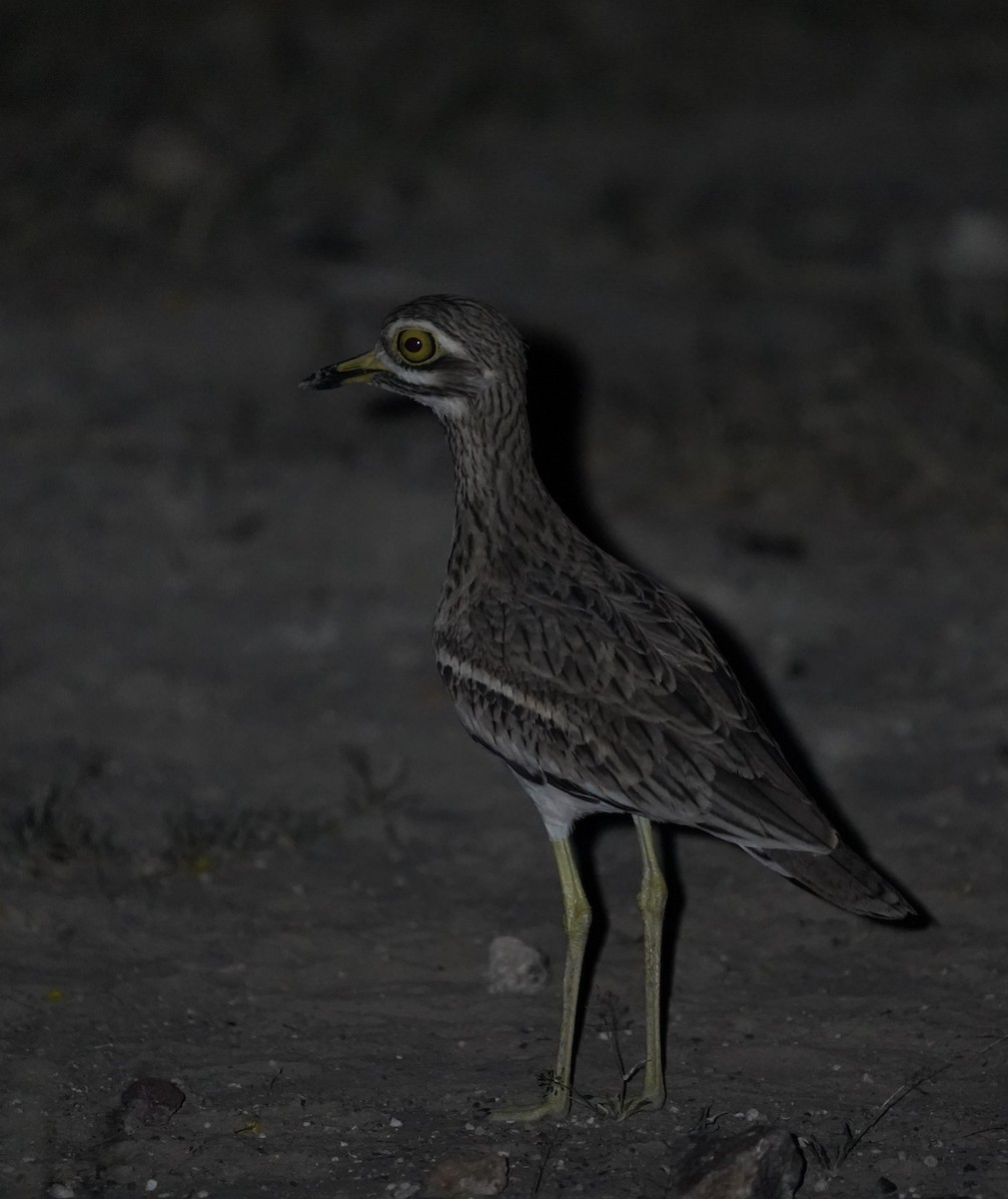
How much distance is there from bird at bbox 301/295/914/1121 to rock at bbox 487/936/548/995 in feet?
0.39

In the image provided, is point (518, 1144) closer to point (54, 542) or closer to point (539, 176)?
point (54, 542)

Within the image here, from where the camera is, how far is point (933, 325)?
25.1ft

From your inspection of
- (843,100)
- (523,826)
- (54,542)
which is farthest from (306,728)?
(843,100)

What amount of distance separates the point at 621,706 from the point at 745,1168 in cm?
100

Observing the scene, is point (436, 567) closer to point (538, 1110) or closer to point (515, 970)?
point (515, 970)

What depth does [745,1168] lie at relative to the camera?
322 cm

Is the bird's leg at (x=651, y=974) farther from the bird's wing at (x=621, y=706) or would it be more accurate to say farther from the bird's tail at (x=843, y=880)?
the bird's tail at (x=843, y=880)

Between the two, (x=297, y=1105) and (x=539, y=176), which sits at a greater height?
(x=539, y=176)

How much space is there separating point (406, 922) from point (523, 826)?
58 cm

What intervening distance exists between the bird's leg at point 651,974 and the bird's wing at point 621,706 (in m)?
0.22

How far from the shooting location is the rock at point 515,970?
411 cm

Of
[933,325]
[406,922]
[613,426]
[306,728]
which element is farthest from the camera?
[933,325]

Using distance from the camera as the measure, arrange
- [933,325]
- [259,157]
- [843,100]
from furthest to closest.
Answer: [843,100], [259,157], [933,325]

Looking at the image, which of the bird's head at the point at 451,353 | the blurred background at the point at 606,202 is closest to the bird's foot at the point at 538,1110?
the bird's head at the point at 451,353
